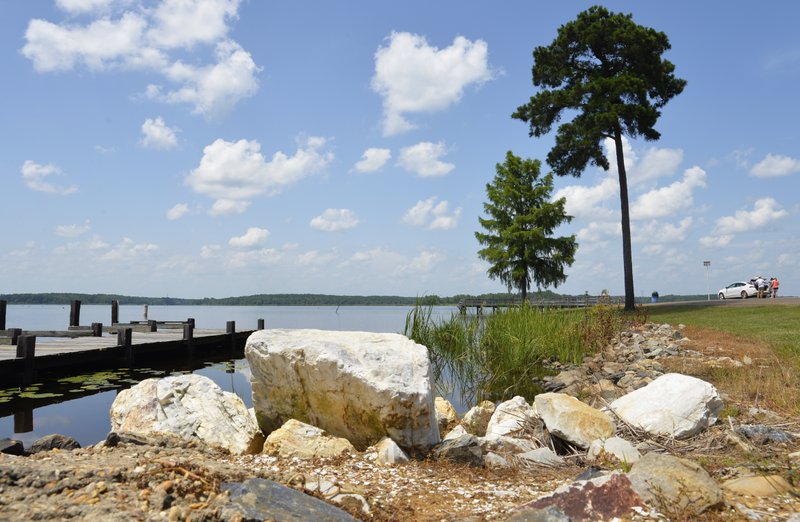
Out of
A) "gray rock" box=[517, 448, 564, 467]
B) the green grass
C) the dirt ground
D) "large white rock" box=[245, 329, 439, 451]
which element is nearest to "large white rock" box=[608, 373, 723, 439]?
the dirt ground

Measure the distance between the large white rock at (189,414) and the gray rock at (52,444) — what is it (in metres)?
0.46

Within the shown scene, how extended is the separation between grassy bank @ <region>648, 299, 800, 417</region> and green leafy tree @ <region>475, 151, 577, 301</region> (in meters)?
12.8

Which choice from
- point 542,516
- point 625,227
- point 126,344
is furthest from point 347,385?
point 625,227

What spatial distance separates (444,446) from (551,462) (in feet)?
3.36

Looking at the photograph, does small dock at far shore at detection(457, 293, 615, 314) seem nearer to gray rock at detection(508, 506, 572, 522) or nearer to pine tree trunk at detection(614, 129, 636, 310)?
pine tree trunk at detection(614, 129, 636, 310)

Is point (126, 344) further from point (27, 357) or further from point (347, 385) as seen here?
point (347, 385)

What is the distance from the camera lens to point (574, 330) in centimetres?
1395

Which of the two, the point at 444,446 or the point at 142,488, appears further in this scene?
the point at 444,446

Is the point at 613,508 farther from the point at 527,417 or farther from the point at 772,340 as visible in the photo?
the point at 772,340

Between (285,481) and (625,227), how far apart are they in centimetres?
2513

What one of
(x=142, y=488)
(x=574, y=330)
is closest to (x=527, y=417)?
(x=142, y=488)

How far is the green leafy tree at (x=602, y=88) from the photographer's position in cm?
2551

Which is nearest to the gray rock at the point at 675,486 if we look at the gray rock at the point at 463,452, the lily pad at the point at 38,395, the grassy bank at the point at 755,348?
the gray rock at the point at 463,452

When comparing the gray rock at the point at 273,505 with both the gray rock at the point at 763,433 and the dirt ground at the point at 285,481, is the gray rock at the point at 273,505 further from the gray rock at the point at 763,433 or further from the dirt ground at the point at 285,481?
the gray rock at the point at 763,433
